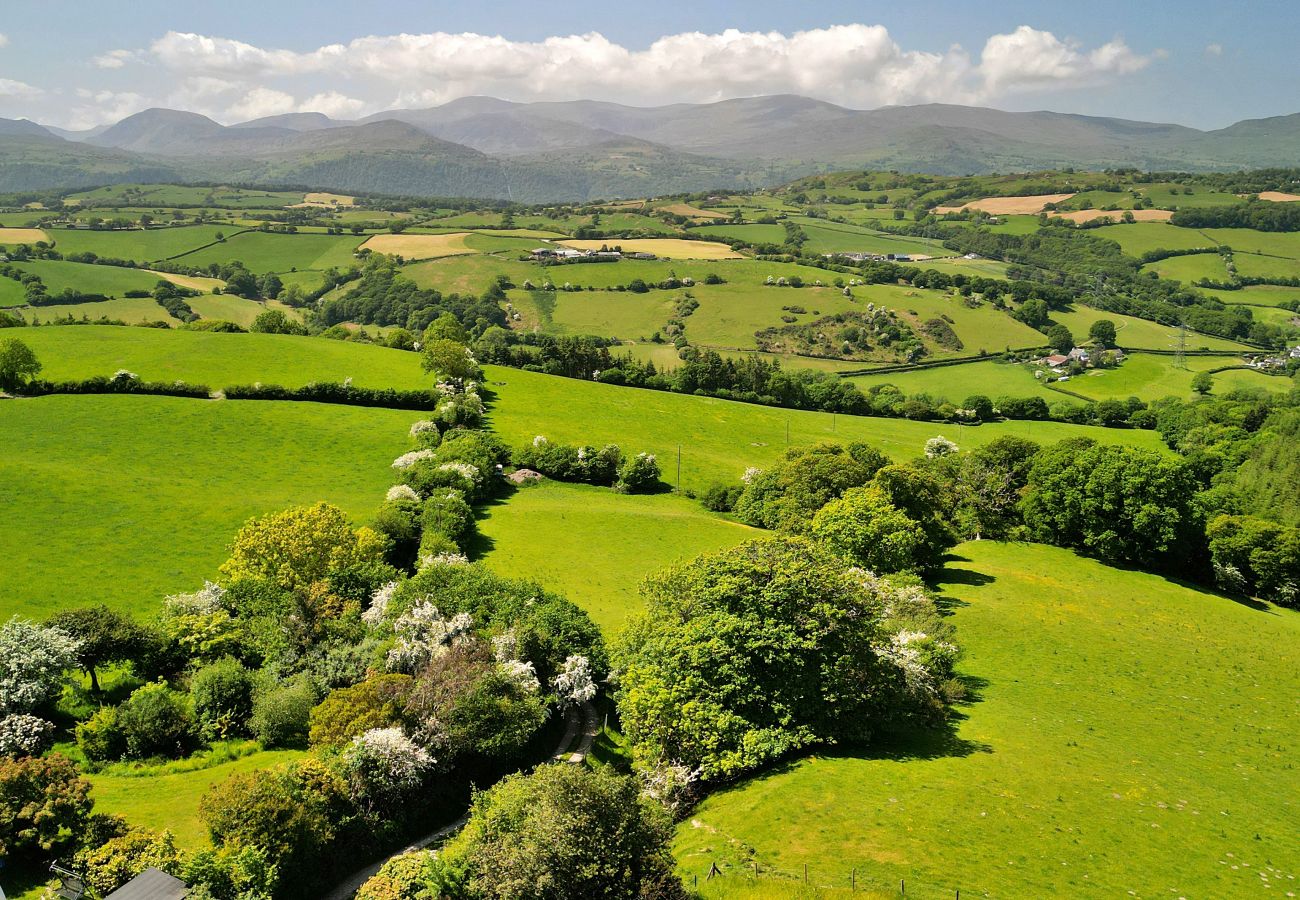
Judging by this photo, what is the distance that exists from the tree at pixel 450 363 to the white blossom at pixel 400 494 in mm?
36425

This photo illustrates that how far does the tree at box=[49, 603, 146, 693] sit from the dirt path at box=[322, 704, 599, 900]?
19.3 metres

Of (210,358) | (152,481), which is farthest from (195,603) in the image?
(210,358)

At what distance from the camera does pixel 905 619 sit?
143 feet

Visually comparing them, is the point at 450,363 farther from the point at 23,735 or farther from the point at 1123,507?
the point at 1123,507

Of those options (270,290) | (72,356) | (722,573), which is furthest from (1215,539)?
(270,290)

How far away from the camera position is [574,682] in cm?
3878

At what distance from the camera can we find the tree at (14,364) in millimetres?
77938

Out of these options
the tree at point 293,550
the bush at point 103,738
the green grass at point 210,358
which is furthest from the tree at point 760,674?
the green grass at point 210,358

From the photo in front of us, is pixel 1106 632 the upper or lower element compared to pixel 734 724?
lower

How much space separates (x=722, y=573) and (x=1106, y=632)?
28.8m

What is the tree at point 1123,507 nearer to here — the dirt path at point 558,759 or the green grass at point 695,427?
the green grass at point 695,427

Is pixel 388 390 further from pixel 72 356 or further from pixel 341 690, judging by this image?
pixel 341 690

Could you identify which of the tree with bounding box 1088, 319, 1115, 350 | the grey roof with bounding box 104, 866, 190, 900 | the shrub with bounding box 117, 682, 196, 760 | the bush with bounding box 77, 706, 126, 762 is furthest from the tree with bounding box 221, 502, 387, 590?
the tree with bounding box 1088, 319, 1115, 350

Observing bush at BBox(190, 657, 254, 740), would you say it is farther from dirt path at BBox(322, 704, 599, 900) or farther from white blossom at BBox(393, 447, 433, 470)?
white blossom at BBox(393, 447, 433, 470)
